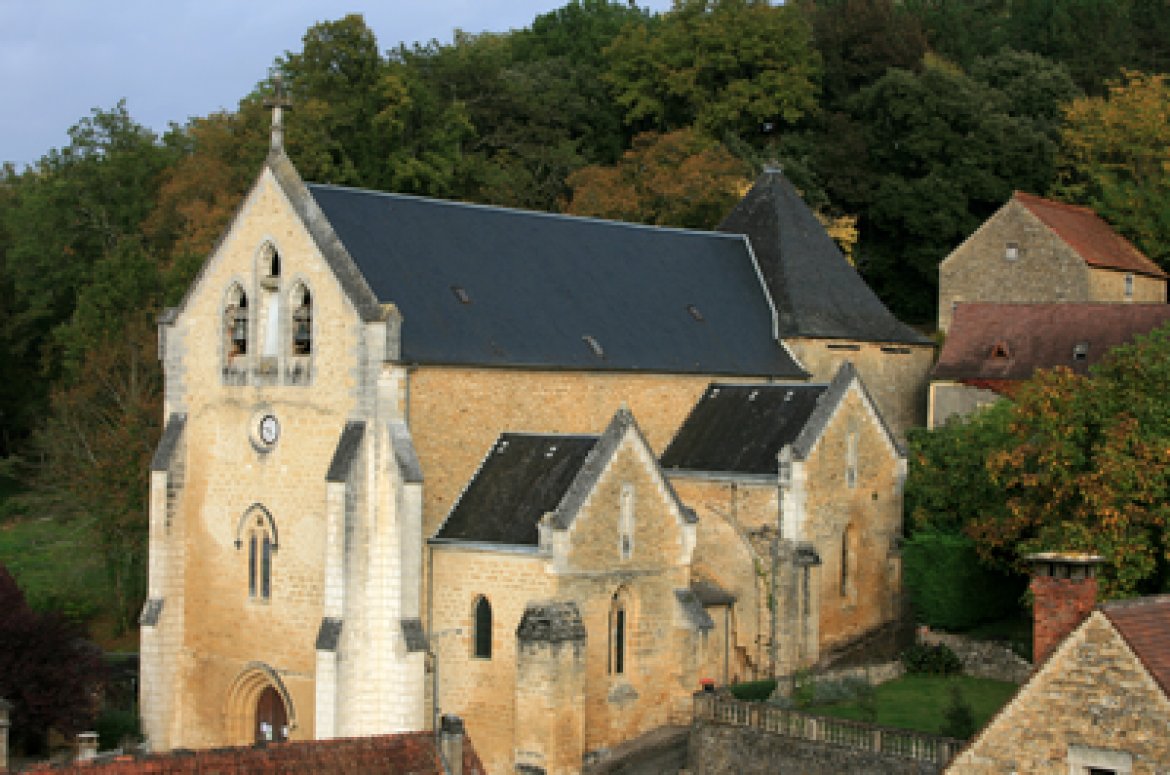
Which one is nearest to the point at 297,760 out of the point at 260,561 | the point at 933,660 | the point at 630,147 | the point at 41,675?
the point at 41,675

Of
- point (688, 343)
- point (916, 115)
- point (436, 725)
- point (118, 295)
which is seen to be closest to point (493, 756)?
point (436, 725)

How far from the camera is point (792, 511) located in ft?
98.0

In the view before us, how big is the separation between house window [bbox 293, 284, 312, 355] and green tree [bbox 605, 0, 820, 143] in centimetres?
3505

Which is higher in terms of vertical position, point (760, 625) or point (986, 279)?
point (986, 279)

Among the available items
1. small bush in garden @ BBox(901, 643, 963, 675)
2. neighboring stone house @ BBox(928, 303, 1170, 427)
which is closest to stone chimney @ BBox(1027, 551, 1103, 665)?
small bush in garden @ BBox(901, 643, 963, 675)

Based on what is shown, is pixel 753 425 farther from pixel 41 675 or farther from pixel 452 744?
pixel 452 744

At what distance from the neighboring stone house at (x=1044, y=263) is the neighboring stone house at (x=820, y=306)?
10.7m

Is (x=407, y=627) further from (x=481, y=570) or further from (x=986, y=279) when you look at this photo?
(x=986, y=279)

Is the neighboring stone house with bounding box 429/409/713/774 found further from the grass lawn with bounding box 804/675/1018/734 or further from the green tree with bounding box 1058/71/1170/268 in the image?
the green tree with bounding box 1058/71/1170/268

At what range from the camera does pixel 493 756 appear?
26.0 m

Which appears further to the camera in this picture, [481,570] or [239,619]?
[239,619]

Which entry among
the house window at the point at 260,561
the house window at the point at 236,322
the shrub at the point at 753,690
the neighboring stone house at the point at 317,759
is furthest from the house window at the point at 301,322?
the neighboring stone house at the point at 317,759

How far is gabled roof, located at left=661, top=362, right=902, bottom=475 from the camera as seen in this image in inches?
1205

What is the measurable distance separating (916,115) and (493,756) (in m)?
40.4
